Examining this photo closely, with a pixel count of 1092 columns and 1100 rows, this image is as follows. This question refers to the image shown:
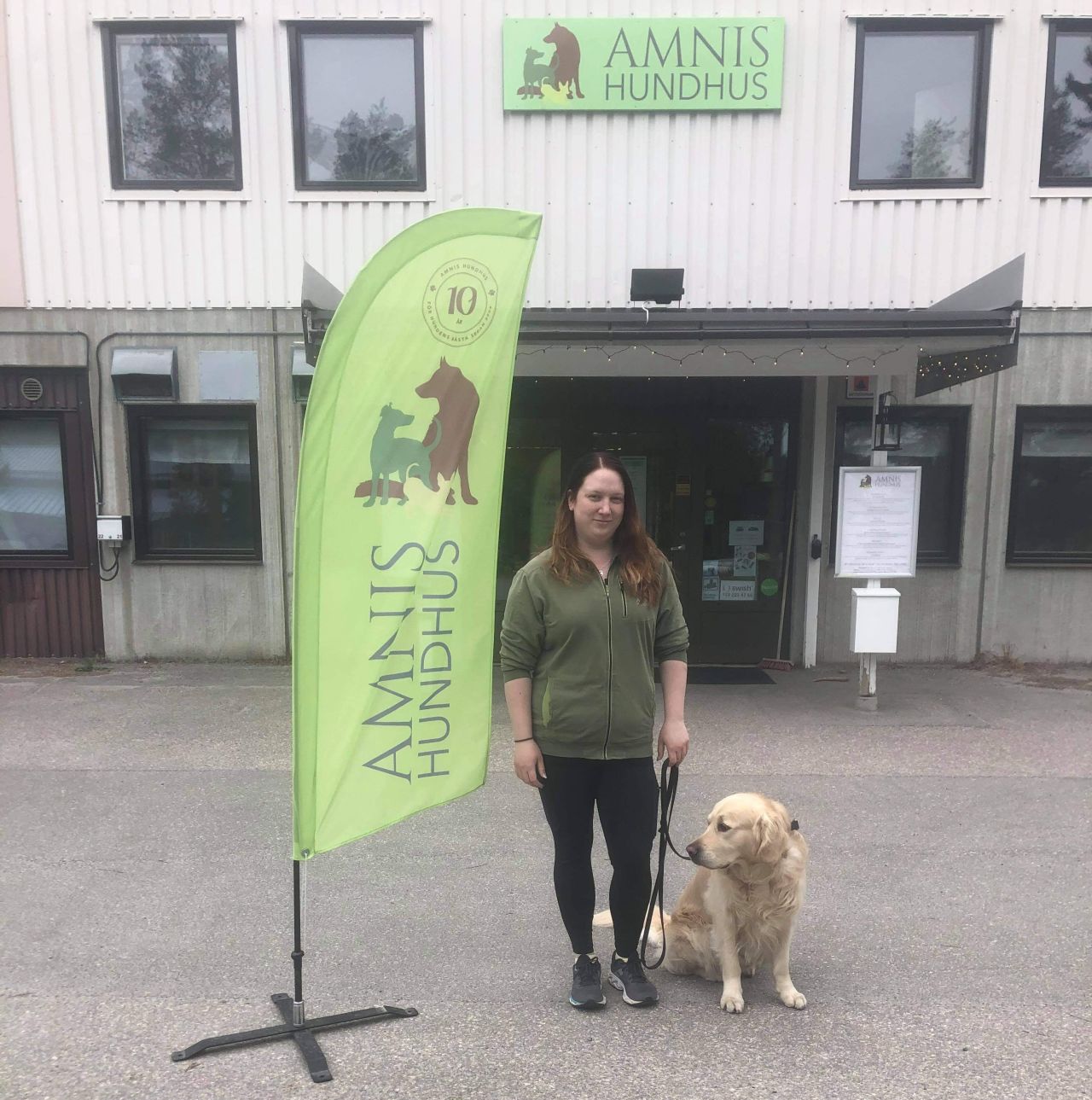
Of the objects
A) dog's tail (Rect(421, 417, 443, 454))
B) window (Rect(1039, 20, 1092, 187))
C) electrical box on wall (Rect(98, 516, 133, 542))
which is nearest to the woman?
dog's tail (Rect(421, 417, 443, 454))

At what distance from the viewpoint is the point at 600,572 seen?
2820 mm

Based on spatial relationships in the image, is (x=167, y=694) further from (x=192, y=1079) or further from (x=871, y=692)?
(x=871, y=692)

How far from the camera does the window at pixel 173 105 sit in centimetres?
738

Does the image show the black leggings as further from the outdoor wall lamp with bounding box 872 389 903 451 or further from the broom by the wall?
the broom by the wall

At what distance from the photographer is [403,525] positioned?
8.69ft

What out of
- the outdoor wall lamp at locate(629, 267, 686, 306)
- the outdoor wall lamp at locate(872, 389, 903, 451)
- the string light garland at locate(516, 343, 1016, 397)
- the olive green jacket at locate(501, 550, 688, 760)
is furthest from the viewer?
the outdoor wall lamp at locate(629, 267, 686, 306)

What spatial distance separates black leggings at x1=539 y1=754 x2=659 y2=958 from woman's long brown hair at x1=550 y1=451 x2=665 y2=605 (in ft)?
1.99

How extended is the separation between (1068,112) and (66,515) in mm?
9855

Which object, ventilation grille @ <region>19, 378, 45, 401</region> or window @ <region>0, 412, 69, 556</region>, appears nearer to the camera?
ventilation grille @ <region>19, 378, 45, 401</region>

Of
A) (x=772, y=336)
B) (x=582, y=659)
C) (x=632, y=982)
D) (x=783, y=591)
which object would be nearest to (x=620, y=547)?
(x=582, y=659)

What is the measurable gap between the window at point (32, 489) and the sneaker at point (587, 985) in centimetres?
697

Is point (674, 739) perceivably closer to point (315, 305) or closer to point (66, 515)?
point (315, 305)

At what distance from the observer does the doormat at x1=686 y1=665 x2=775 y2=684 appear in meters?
7.42

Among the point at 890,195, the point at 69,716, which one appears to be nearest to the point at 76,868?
the point at 69,716
